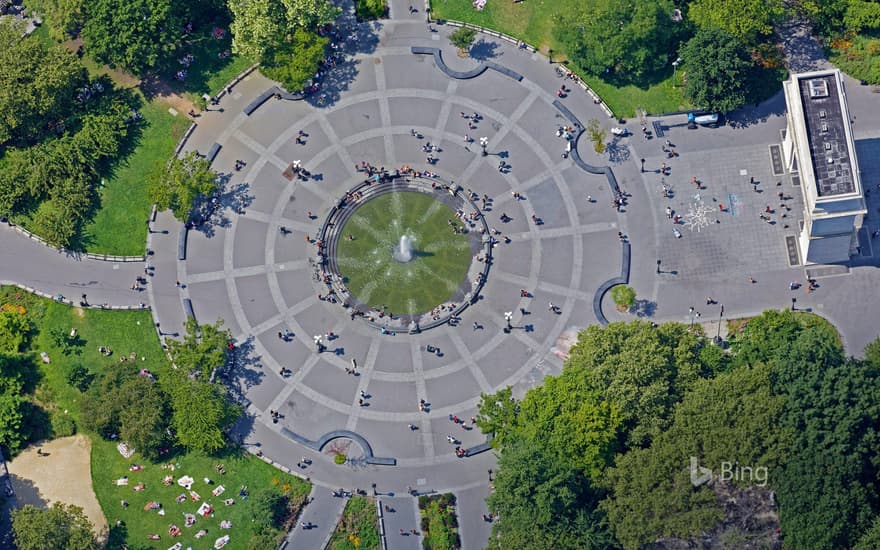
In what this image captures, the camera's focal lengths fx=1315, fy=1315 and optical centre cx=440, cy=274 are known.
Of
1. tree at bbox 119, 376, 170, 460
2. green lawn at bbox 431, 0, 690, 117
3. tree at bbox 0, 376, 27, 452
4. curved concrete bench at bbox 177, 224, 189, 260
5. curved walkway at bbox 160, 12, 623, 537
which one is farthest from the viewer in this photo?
green lawn at bbox 431, 0, 690, 117

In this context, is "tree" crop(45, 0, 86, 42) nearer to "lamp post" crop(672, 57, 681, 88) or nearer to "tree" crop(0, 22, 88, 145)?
"tree" crop(0, 22, 88, 145)

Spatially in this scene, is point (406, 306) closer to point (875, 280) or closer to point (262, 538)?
point (262, 538)

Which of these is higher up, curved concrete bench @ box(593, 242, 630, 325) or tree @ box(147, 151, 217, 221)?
tree @ box(147, 151, 217, 221)

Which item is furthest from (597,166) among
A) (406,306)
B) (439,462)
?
(439,462)

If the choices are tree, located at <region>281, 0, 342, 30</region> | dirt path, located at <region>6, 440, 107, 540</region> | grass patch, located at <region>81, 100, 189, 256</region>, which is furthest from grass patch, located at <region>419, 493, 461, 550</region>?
tree, located at <region>281, 0, 342, 30</region>

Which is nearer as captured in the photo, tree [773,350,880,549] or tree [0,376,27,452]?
tree [773,350,880,549]

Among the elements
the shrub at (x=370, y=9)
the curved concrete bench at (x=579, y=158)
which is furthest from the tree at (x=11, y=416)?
the curved concrete bench at (x=579, y=158)
